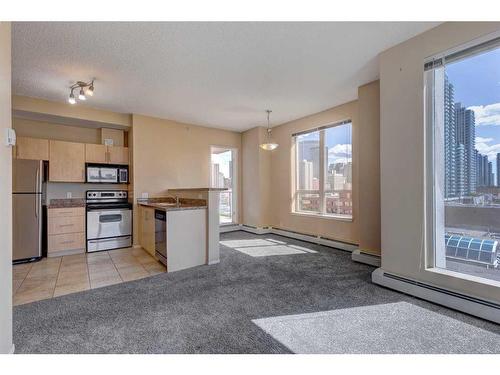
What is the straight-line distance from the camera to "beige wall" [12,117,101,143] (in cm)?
439

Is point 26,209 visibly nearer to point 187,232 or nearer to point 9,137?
point 187,232

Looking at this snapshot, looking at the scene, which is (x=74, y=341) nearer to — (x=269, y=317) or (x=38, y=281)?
(x=269, y=317)

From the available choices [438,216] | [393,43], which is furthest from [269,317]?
[393,43]

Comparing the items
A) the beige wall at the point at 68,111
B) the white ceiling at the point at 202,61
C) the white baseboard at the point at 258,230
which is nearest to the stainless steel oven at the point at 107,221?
the beige wall at the point at 68,111

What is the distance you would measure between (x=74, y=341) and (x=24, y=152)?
3743 millimetres

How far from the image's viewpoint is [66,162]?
438 centimetres

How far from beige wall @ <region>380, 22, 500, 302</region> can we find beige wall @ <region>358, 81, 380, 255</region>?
0.83 meters

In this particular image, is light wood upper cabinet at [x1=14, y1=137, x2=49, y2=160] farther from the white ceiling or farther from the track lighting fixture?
the track lighting fixture

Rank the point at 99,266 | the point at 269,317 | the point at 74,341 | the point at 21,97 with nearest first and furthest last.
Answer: the point at 74,341 < the point at 269,317 < the point at 99,266 < the point at 21,97

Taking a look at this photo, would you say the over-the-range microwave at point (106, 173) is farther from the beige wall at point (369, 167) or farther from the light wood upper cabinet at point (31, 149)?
the beige wall at point (369, 167)

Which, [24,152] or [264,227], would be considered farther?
[264,227]

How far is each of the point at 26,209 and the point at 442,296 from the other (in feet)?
18.6

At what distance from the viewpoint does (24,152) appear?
402 cm

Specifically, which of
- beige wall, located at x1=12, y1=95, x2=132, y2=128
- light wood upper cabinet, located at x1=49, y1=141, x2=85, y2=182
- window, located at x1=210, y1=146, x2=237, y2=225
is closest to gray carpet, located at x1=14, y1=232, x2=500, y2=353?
light wood upper cabinet, located at x1=49, y1=141, x2=85, y2=182
